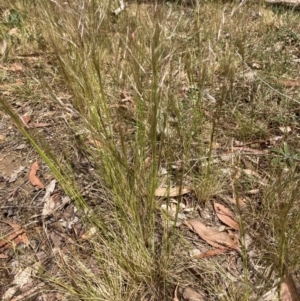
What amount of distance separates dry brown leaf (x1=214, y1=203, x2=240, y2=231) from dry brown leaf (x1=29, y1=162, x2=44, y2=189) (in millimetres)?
615

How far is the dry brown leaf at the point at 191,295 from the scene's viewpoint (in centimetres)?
83

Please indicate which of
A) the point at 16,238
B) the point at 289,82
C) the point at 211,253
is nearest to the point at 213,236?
the point at 211,253

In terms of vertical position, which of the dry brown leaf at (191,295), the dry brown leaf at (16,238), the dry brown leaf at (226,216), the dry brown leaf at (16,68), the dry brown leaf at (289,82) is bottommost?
the dry brown leaf at (16,238)

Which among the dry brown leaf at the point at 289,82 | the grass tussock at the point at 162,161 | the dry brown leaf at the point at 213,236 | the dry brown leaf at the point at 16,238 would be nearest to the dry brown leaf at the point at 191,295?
the grass tussock at the point at 162,161

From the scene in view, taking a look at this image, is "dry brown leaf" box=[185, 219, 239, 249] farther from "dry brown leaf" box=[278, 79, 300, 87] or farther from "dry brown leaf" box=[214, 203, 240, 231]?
"dry brown leaf" box=[278, 79, 300, 87]

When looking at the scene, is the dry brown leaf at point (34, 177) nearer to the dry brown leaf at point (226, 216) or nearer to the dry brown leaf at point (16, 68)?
the dry brown leaf at point (226, 216)

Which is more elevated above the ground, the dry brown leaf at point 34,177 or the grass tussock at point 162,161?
the grass tussock at point 162,161

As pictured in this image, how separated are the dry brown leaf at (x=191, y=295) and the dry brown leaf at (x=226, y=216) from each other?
24 cm

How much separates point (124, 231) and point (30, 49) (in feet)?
4.80

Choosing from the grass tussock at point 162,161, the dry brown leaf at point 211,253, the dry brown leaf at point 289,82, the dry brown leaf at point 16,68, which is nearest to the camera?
the grass tussock at point 162,161

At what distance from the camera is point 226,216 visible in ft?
3.37

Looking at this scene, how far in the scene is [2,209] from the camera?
42.8 inches

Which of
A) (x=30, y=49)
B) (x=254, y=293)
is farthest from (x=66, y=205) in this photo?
(x=30, y=49)

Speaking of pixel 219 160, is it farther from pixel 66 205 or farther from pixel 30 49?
pixel 30 49
